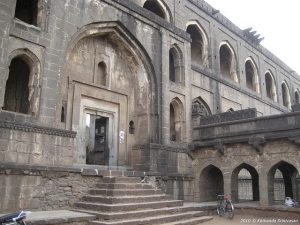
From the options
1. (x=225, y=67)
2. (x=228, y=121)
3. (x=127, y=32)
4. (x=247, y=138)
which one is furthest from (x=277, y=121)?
(x=225, y=67)

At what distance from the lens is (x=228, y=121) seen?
1266 centimetres

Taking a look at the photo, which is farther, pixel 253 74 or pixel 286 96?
pixel 286 96

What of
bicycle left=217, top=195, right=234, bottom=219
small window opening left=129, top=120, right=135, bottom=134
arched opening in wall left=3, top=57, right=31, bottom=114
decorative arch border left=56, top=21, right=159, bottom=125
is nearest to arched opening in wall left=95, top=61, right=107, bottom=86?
decorative arch border left=56, top=21, right=159, bottom=125

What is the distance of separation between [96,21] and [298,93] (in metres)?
24.2

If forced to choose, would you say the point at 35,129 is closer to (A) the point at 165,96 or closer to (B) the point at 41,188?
(B) the point at 41,188

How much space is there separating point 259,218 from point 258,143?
2.48 metres

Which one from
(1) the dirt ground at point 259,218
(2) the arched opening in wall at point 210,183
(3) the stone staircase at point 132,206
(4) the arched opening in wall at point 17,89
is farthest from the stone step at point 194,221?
(4) the arched opening in wall at point 17,89

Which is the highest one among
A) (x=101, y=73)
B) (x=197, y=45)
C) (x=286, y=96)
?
(x=197, y=45)

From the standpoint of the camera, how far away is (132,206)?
823 cm

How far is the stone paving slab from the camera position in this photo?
21.4 feet

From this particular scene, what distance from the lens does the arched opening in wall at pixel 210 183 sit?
1294 cm

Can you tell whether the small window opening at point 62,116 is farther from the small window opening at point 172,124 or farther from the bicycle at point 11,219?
the bicycle at point 11,219

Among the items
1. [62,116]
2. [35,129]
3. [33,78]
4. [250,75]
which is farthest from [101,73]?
[250,75]

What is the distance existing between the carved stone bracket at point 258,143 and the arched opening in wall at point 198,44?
6520mm
